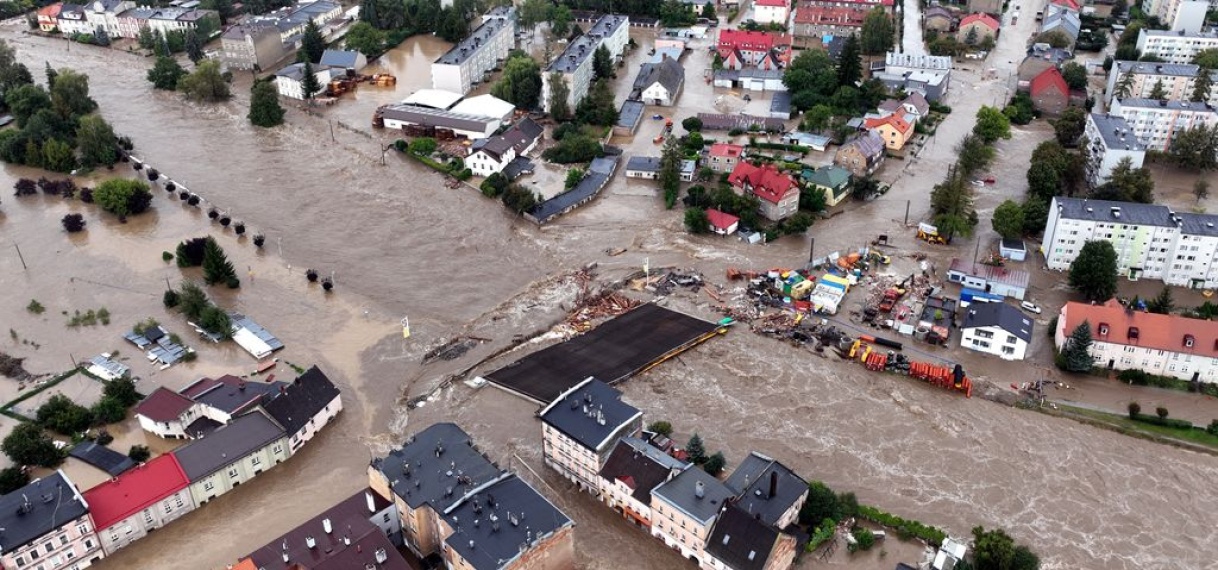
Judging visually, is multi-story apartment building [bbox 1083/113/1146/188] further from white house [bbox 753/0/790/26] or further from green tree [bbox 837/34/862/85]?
white house [bbox 753/0/790/26]

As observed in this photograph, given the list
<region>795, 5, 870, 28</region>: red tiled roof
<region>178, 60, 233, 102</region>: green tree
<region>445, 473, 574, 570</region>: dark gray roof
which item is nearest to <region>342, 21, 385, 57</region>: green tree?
<region>178, 60, 233, 102</region>: green tree

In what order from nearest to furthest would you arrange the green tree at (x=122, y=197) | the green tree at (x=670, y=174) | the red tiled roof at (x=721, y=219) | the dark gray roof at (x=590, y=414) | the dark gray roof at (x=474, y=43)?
1. the dark gray roof at (x=590, y=414)
2. the red tiled roof at (x=721, y=219)
3. the green tree at (x=122, y=197)
4. the green tree at (x=670, y=174)
5. the dark gray roof at (x=474, y=43)

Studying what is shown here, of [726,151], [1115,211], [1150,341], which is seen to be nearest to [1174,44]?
[1115,211]

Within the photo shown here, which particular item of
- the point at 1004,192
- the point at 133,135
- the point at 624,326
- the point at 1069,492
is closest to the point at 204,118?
the point at 133,135

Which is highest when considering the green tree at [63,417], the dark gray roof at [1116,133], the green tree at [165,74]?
the green tree at [165,74]

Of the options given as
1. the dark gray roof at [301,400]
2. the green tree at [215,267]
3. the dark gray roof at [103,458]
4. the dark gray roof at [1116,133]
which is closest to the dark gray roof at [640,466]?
the dark gray roof at [301,400]

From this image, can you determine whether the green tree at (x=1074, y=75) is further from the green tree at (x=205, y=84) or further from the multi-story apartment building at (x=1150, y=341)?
the green tree at (x=205, y=84)
